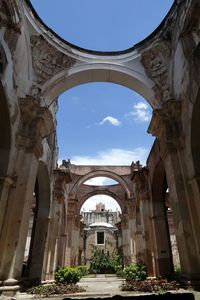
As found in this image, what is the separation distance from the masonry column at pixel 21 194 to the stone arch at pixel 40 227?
8.98 ft

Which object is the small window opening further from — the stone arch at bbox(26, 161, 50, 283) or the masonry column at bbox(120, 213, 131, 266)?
the stone arch at bbox(26, 161, 50, 283)

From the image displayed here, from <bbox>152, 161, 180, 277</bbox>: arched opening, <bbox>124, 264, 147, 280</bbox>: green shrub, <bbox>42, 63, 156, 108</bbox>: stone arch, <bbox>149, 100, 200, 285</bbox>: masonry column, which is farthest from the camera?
<bbox>124, 264, 147, 280</bbox>: green shrub

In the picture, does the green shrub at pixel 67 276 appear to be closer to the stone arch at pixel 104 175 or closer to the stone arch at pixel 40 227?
the stone arch at pixel 40 227

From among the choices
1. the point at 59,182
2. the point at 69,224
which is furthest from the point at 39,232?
the point at 69,224

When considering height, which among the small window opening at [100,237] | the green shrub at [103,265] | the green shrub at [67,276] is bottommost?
the green shrub at [67,276]

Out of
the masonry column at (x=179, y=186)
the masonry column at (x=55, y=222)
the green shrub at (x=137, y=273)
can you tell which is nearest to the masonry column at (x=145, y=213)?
Result: the green shrub at (x=137, y=273)

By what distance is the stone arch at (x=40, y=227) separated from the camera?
894cm

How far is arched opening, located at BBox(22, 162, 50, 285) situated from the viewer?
890 centimetres

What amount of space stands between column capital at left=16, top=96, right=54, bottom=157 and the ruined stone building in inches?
1.1

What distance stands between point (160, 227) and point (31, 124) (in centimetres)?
678

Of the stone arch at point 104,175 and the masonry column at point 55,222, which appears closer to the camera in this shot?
the masonry column at point 55,222

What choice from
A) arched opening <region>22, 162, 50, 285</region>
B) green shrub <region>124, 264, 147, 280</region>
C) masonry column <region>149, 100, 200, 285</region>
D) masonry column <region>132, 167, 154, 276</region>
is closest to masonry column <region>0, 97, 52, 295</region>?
arched opening <region>22, 162, 50, 285</region>

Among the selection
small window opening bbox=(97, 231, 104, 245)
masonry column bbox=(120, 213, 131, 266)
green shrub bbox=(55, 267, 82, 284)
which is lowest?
green shrub bbox=(55, 267, 82, 284)

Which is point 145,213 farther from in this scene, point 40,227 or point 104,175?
point 104,175
